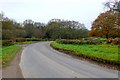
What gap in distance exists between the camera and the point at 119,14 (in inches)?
2124

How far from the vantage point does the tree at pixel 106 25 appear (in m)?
58.6

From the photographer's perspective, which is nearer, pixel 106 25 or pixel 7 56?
pixel 7 56

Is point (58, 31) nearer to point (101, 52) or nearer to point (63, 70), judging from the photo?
point (101, 52)

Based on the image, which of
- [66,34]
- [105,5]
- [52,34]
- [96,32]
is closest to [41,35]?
[52,34]

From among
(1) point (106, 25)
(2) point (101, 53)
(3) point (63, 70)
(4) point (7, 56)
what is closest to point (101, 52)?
(2) point (101, 53)

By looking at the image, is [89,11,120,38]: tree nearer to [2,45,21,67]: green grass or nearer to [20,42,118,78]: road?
[2,45,21,67]: green grass

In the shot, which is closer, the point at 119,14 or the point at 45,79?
the point at 45,79

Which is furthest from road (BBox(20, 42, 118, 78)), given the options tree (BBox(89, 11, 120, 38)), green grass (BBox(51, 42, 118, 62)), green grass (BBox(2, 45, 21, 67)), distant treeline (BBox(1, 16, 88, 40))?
distant treeline (BBox(1, 16, 88, 40))

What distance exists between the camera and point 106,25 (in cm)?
6319

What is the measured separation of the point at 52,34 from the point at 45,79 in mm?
103944

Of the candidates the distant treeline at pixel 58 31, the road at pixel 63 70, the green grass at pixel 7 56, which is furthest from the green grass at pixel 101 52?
the distant treeline at pixel 58 31

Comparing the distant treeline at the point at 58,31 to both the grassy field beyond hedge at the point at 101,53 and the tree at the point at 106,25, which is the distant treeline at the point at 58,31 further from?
the grassy field beyond hedge at the point at 101,53

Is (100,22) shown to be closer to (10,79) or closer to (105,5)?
(105,5)

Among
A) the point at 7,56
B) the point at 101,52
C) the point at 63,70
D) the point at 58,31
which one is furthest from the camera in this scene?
the point at 58,31
